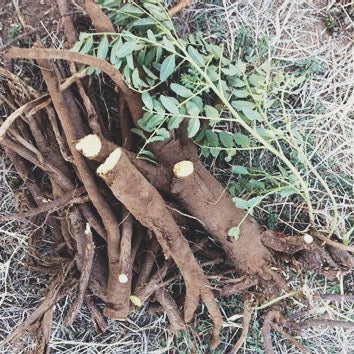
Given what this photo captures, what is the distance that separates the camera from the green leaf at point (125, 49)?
104 cm

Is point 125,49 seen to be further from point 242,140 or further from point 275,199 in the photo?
point 275,199

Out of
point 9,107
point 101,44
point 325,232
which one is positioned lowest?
point 325,232

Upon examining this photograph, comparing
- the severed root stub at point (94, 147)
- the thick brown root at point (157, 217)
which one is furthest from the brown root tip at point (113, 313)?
the severed root stub at point (94, 147)

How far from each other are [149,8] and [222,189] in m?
0.43

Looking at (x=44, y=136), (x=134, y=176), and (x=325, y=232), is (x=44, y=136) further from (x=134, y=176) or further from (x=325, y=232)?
(x=325, y=232)

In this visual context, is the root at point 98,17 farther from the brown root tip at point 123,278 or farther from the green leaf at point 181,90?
the brown root tip at point 123,278

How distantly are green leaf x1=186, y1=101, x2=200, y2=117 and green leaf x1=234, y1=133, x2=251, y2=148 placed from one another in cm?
14

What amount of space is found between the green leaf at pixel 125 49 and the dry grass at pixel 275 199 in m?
0.24

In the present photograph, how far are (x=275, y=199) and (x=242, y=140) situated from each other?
0.24 m

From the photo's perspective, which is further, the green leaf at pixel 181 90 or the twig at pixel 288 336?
the twig at pixel 288 336

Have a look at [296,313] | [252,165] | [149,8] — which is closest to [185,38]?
[149,8]

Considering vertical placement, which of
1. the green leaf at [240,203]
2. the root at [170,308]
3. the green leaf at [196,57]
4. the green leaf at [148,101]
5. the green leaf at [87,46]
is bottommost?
the root at [170,308]

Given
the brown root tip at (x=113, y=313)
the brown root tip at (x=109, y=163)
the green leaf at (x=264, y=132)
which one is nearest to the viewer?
the brown root tip at (x=109, y=163)

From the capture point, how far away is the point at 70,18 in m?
1.13
